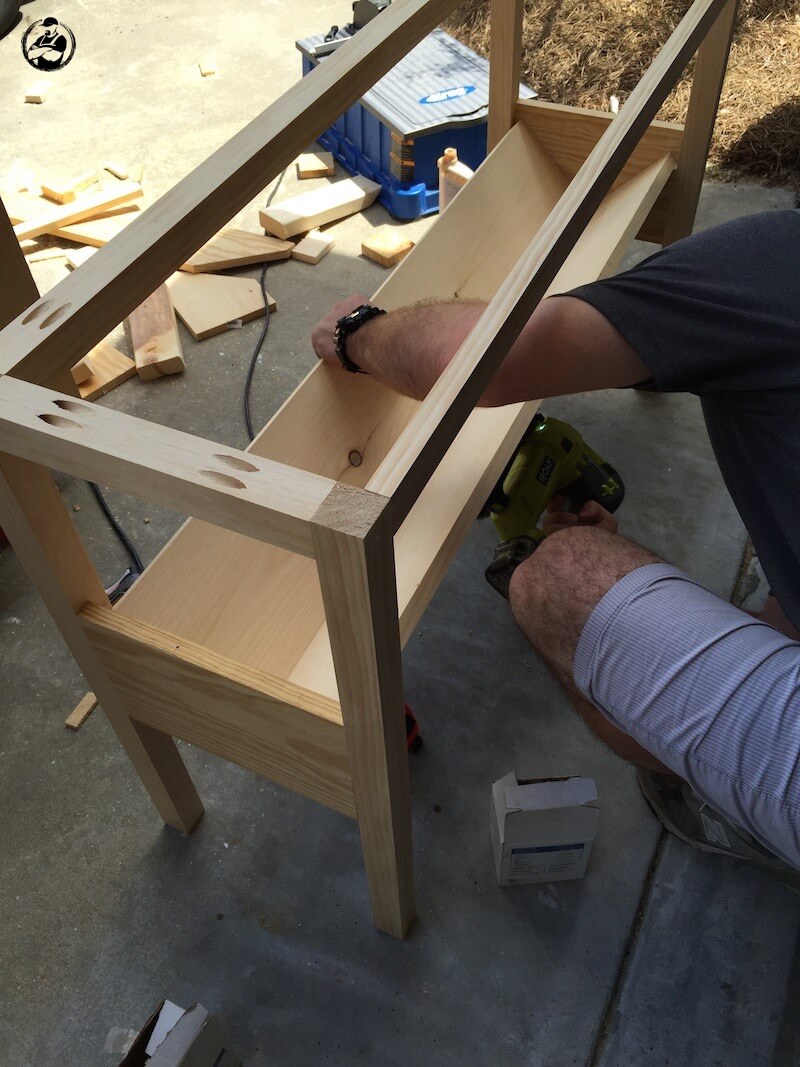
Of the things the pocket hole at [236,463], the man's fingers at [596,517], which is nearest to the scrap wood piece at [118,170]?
the man's fingers at [596,517]

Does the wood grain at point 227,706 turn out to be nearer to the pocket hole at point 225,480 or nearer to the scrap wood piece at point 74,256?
the pocket hole at point 225,480

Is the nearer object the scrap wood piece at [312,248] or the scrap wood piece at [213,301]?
the scrap wood piece at [213,301]

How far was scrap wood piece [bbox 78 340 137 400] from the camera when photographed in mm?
2326

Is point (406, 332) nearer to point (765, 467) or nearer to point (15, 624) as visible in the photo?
point (765, 467)

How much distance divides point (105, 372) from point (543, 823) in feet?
5.58

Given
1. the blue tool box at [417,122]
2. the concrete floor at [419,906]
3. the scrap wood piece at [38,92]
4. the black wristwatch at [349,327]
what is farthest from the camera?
the scrap wood piece at [38,92]

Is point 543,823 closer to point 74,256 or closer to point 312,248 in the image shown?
point 312,248

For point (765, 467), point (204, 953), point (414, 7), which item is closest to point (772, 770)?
point (765, 467)

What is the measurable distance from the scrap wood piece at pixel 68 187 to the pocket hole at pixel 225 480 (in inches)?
100

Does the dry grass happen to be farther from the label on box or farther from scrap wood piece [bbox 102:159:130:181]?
the label on box

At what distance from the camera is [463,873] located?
1.47 m

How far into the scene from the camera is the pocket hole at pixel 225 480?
777 millimetres

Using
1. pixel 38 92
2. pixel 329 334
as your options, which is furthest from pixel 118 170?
pixel 329 334

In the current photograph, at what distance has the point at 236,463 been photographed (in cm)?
80
